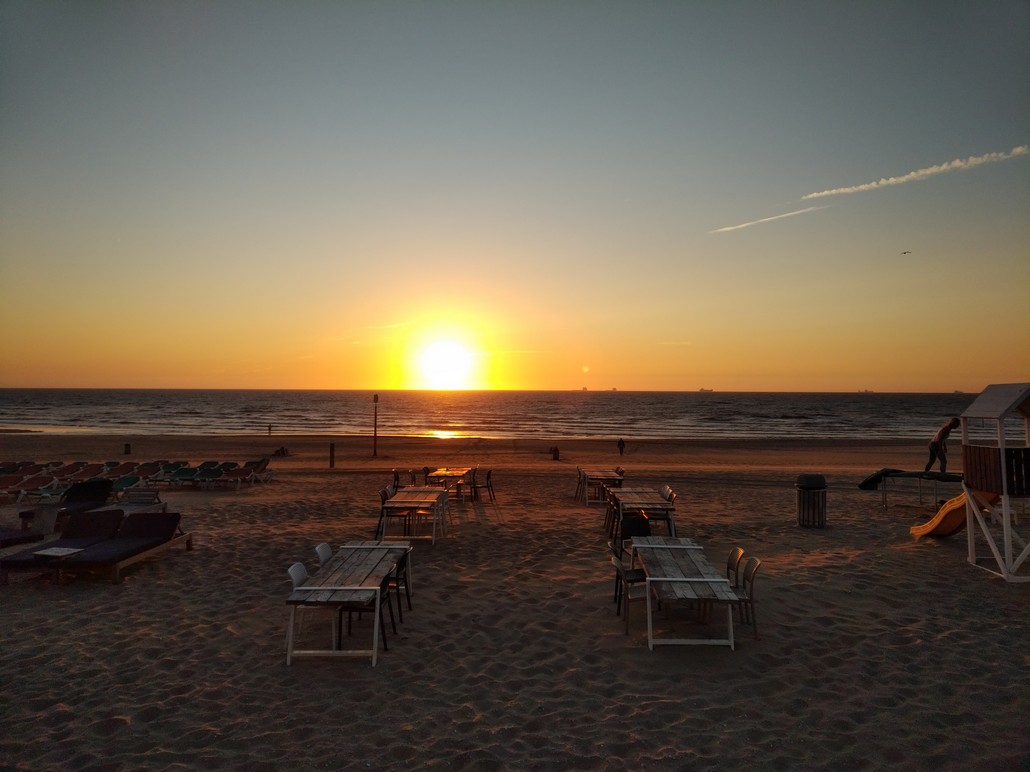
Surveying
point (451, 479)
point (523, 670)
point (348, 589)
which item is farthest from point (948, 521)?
point (451, 479)

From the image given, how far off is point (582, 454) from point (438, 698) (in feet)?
79.1

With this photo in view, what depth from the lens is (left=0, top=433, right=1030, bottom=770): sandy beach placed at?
432 cm

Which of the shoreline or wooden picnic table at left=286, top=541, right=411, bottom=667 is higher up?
wooden picnic table at left=286, top=541, right=411, bottom=667

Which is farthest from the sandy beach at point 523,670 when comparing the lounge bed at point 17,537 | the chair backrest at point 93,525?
the lounge bed at point 17,537

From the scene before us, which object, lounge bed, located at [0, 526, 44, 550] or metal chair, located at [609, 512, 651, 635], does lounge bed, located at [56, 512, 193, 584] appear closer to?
lounge bed, located at [0, 526, 44, 550]

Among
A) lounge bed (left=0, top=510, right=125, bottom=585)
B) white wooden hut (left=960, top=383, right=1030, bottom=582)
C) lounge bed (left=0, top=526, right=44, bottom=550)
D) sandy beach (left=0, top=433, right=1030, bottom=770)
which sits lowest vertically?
sandy beach (left=0, top=433, right=1030, bottom=770)

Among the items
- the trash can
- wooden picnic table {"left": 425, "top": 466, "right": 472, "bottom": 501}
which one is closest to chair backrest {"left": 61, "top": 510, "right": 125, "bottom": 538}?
wooden picnic table {"left": 425, "top": 466, "right": 472, "bottom": 501}

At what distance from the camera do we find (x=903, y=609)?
7.07 meters

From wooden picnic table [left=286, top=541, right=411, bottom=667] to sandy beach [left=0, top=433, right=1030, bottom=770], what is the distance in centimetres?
22

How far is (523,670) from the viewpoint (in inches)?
218

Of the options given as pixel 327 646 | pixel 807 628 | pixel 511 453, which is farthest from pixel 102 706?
pixel 511 453

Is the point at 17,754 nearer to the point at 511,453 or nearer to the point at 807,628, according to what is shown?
the point at 807,628

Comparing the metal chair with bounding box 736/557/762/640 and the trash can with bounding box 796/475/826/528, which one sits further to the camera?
the trash can with bounding box 796/475/826/528

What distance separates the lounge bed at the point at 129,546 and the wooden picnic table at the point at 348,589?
338cm
